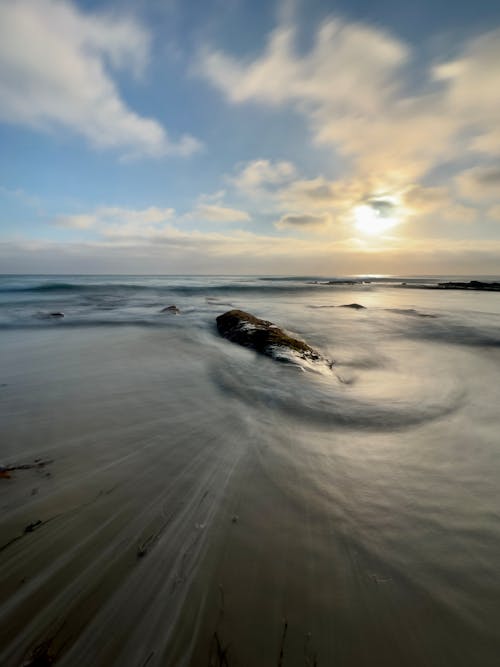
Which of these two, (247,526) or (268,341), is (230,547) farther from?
(268,341)

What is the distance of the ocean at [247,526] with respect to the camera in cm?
130

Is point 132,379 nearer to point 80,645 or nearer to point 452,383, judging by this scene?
point 80,645

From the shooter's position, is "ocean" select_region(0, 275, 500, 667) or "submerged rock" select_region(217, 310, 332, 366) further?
"submerged rock" select_region(217, 310, 332, 366)

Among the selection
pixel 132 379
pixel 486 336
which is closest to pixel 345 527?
pixel 132 379

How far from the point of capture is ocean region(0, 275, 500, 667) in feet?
4.26

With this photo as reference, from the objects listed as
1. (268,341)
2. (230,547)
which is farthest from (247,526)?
(268,341)

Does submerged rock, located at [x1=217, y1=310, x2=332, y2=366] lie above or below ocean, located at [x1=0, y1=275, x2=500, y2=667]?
above

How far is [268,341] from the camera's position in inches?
262

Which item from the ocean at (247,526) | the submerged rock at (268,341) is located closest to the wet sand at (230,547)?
the ocean at (247,526)

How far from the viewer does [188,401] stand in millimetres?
3898

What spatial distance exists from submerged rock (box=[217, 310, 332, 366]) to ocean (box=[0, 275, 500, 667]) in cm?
178

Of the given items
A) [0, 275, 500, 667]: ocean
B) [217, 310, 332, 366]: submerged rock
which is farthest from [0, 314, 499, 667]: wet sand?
[217, 310, 332, 366]: submerged rock

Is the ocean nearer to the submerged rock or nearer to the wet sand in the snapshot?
the wet sand

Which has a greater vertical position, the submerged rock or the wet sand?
the submerged rock
